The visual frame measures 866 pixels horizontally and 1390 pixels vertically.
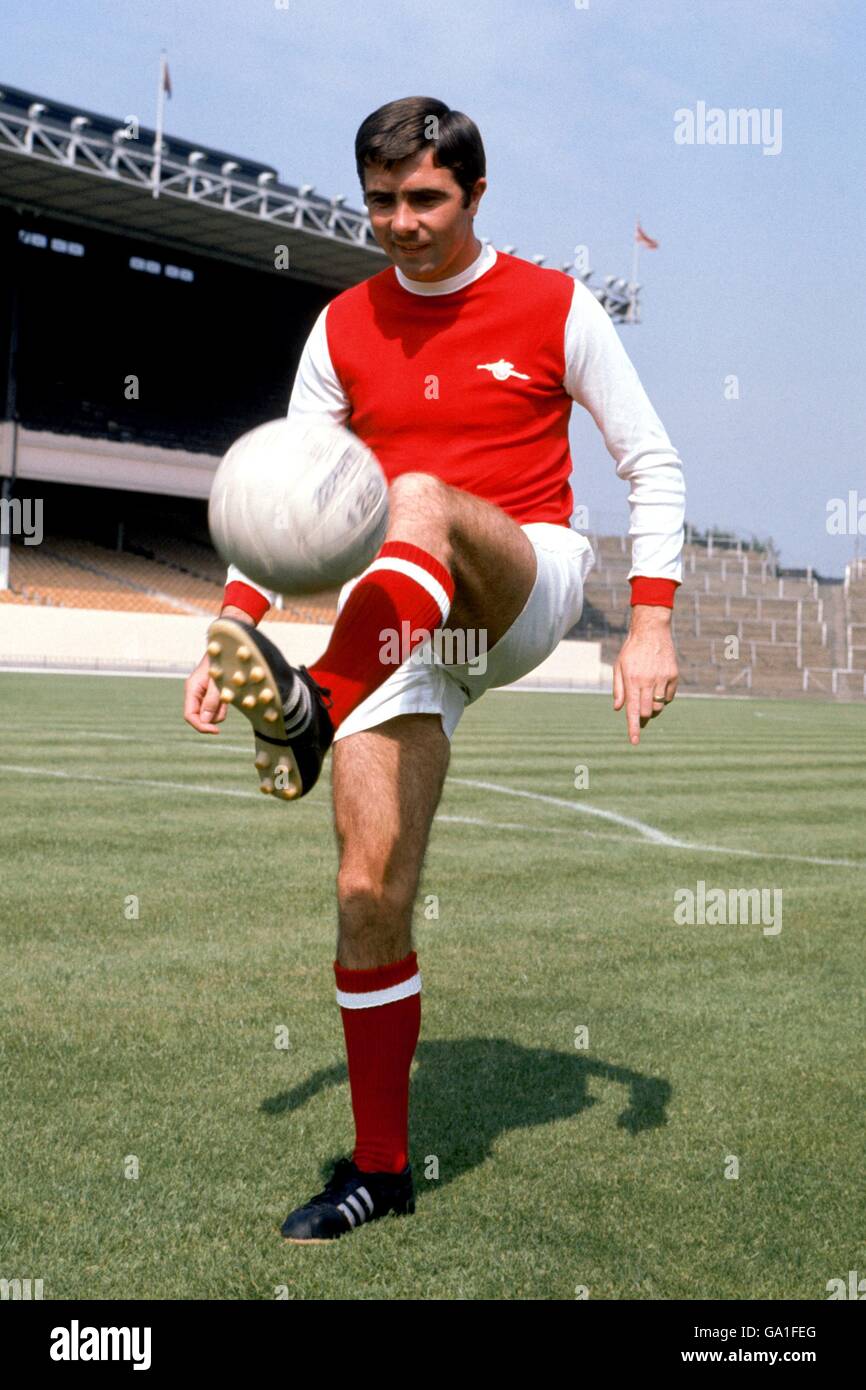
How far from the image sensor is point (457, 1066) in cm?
391

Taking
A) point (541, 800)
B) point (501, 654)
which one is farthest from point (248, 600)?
point (541, 800)

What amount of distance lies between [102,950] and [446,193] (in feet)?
10.1

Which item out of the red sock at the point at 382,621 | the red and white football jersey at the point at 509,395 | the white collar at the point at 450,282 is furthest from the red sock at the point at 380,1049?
the white collar at the point at 450,282

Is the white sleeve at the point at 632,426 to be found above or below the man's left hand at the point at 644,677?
above

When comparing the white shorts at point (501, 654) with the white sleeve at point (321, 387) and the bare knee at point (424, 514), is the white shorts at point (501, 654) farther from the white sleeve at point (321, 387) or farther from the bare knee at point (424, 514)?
the white sleeve at point (321, 387)

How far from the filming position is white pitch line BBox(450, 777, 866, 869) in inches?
325

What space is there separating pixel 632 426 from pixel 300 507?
1093 mm

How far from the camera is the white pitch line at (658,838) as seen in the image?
825cm

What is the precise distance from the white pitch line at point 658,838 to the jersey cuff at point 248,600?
18.2ft

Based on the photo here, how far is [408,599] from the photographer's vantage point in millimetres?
2668

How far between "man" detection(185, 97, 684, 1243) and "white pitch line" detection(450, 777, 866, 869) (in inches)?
200

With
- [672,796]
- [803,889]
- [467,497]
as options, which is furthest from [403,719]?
[672,796]

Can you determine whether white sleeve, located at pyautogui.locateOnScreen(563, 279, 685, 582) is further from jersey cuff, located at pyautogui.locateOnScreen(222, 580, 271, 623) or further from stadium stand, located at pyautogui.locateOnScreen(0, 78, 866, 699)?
stadium stand, located at pyautogui.locateOnScreen(0, 78, 866, 699)

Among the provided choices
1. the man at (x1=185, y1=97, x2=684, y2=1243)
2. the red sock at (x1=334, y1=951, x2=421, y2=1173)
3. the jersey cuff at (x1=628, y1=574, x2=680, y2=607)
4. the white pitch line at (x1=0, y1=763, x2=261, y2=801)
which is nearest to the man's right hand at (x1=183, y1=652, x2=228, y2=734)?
the man at (x1=185, y1=97, x2=684, y2=1243)
